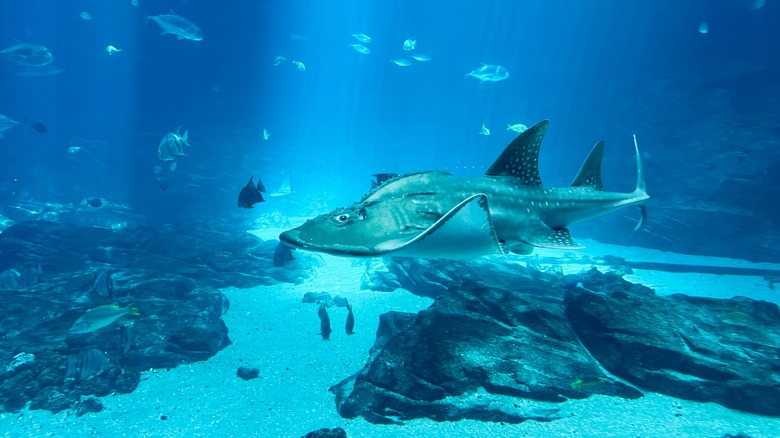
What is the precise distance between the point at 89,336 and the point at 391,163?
3677 cm

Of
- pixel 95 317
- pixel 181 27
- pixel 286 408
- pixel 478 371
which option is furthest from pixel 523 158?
pixel 181 27

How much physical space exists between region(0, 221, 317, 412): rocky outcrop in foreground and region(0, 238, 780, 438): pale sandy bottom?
0.35m

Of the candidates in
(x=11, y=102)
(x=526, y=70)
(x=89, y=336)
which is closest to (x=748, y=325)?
(x=89, y=336)

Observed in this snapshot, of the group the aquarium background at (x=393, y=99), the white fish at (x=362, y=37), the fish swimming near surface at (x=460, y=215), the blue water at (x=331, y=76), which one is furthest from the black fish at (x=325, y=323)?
the blue water at (x=331, y=76)

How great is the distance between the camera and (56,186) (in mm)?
26344

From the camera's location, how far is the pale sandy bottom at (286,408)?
4379 millimetres

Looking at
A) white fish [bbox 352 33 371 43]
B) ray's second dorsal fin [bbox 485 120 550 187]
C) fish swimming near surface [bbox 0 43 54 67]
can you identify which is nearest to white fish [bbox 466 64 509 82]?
white fish [bbox 352 33 371 43]

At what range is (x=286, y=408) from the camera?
5.23 meters

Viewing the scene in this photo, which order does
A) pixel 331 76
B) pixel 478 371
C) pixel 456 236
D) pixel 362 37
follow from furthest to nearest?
pixel 331 76 → pixel 362 37 → pixel 478 371 → pixel 456 236

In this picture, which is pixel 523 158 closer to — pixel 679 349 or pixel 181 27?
pixel 679 349

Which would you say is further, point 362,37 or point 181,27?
point 362,37

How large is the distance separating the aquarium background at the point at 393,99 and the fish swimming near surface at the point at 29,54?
734cm

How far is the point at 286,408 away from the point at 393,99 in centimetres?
4565

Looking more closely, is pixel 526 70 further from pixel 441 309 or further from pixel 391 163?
pixel 441 309
